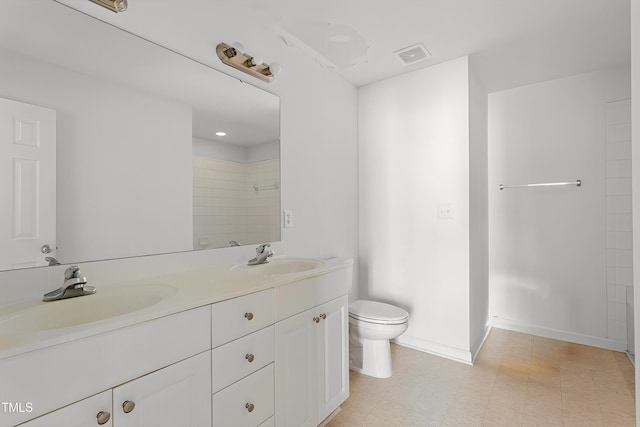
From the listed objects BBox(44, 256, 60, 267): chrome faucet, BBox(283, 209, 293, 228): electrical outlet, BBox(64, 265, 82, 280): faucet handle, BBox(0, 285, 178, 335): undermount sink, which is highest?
BBox(283, 209, 293, 228): electrical outlet

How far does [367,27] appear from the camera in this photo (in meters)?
1.95

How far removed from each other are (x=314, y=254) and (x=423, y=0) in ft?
5.68

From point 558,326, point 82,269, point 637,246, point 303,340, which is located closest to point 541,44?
A: point 637,246

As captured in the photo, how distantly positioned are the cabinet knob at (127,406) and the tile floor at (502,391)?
3.89 feet

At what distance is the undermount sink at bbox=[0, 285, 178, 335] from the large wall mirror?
22cm

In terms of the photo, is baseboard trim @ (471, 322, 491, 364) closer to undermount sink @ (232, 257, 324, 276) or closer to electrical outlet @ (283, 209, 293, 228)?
undermount sink @ (232, 257, 324, 276)

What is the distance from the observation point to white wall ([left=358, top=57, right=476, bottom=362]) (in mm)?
2338

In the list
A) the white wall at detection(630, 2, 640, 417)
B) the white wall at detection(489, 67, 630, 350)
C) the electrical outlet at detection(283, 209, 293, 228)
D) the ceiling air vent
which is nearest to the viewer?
the white wall at detection(630, 2, 640, 417)

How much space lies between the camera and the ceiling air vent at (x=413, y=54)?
2.18 metres

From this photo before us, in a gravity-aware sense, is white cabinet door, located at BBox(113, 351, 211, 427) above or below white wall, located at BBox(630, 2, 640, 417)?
below

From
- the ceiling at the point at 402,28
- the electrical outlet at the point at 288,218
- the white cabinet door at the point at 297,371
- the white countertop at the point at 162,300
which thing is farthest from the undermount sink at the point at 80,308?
the ceiling at the point at 402,28

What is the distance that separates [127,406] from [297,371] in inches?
28.5

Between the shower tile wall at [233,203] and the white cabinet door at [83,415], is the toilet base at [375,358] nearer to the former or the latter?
the shower tile wall at [233,203]

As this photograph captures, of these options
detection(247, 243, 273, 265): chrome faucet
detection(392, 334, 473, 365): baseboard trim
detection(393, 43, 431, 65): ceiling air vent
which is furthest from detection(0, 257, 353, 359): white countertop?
detection(393, 43, 431, 65): ceiling air vent
